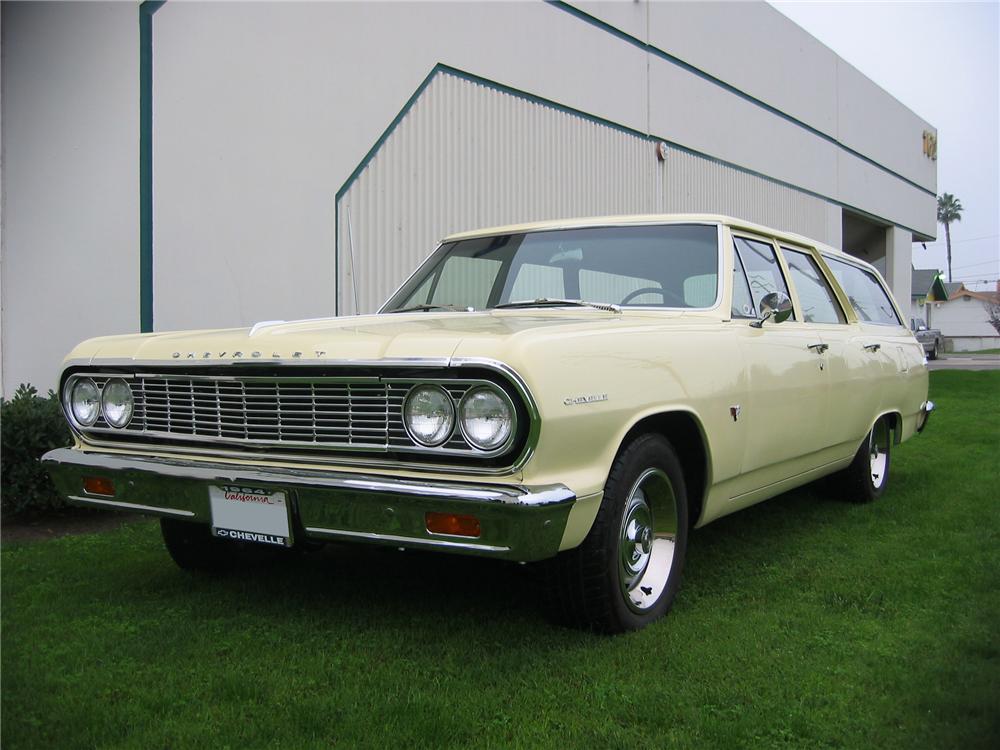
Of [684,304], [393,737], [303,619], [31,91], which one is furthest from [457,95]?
[393,737]

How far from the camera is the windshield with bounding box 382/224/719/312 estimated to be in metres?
3.73

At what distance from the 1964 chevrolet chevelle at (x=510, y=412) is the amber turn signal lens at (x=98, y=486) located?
0.01 metres

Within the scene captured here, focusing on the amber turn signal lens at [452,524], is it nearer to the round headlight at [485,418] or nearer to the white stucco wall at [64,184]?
the round headlight at [485,418]

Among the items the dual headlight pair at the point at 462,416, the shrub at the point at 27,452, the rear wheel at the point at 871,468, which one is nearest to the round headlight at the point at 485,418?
the dual headlight pair at the point at 462,416

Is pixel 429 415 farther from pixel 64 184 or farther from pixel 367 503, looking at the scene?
pixel 64 184

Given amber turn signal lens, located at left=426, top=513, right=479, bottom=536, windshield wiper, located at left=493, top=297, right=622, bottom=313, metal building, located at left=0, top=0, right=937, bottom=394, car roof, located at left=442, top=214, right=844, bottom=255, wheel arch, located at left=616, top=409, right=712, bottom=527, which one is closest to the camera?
amber turn signal lens, located at left=426, top=513, right=479, bottom=536

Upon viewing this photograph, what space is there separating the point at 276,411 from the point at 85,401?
97cm

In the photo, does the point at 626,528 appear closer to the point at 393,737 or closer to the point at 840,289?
the point at 393,737

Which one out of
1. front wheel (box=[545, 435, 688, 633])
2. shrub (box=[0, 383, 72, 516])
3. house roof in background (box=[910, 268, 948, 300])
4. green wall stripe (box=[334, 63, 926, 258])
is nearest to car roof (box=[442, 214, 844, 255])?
front wheel (box=[545, 435, 688, 633])

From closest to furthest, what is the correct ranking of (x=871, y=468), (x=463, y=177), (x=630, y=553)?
(x=630, y=553) → (x=871, y=468) → (x=463, y=177)

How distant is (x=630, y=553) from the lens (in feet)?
9.93

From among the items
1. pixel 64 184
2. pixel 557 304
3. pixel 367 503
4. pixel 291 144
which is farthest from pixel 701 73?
pixel 367 503

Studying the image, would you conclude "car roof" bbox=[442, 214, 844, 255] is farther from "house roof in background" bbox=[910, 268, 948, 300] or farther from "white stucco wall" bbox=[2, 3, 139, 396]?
"house roof in background" bbox=[910, 268, 948, 300]

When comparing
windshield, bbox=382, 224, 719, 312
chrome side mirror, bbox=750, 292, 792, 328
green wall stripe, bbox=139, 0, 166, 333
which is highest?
green wall stripe, bbox=139, 0, 166, 333
